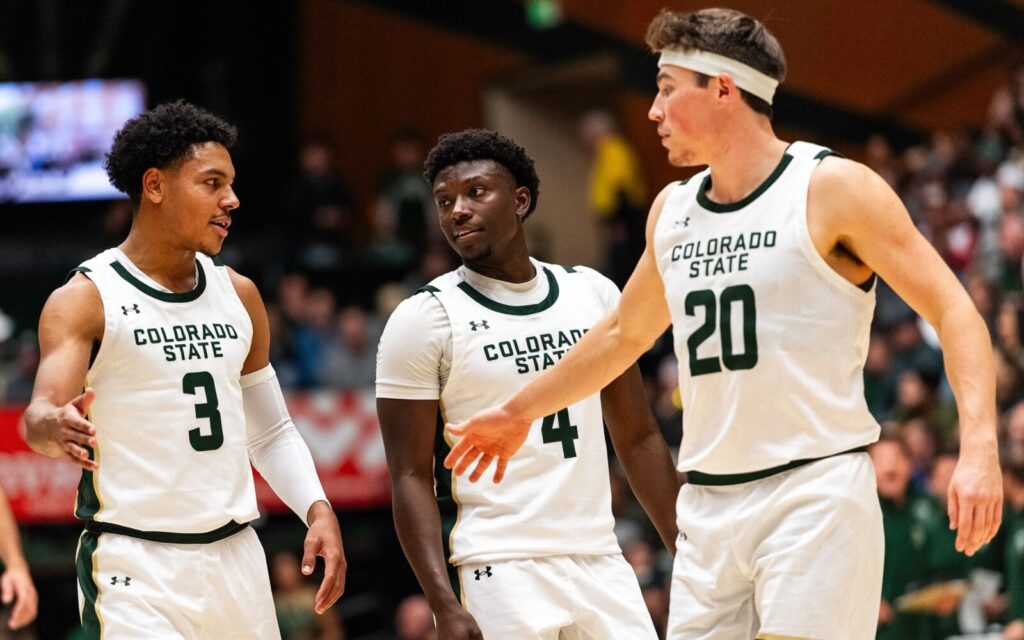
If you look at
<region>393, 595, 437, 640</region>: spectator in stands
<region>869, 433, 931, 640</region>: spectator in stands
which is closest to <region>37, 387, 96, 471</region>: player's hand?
<region>869, 433, 931, 640</region>: spectator in stands

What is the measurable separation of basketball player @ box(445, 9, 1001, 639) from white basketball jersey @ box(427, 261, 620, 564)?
868 millimetres

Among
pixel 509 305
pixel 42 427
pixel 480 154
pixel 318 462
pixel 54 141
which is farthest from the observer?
pixel 54 141

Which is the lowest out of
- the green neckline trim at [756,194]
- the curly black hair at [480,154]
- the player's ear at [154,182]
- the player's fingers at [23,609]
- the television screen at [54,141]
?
the player's fingers at [23,609]

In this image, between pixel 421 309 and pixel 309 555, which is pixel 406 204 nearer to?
pixel 421 309

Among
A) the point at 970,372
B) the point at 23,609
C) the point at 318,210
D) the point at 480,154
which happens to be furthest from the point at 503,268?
the point at 318,210

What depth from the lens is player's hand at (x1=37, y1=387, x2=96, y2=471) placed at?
4.79 metres

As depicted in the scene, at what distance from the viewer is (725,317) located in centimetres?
459

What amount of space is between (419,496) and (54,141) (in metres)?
14.4

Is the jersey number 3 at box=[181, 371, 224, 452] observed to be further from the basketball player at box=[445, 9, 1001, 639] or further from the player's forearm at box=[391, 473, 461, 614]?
the basketball player at box=[445, 9, 1001, 639]

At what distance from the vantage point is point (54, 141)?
1873cm

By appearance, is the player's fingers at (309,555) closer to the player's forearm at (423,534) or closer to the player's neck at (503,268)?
the player's forearm at (423,534)

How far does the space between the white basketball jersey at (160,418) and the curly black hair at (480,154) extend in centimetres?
106

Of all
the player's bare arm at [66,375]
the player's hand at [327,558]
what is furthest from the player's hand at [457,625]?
the player's bare arm at [66,375]

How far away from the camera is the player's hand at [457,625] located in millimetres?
5297
